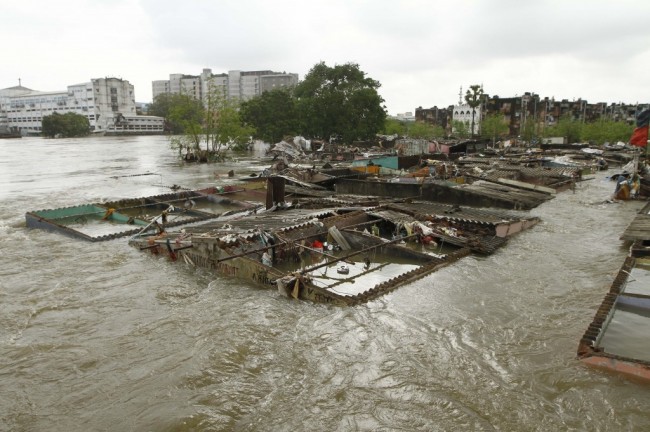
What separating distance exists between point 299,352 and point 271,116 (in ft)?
159

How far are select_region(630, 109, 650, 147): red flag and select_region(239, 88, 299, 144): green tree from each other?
129 feet

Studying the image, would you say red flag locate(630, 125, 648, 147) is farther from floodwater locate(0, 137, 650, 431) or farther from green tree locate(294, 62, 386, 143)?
green tree locate(294, 62, 386, 143)

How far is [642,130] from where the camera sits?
63.9ft

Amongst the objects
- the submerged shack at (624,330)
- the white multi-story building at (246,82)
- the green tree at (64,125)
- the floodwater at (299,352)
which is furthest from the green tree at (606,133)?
the white multi-story building at (246,82)

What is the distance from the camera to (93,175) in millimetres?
33719

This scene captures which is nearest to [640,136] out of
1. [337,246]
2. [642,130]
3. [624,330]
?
[642,130]

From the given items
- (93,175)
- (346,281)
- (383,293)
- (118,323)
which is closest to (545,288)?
(383,293)

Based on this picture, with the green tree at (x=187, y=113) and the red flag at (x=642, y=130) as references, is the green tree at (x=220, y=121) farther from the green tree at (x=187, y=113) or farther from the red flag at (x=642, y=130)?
the red flag at (x=642, y=130)

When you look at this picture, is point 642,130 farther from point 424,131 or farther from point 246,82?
point 246,82

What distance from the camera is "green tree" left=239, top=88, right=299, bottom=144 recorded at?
53.2m

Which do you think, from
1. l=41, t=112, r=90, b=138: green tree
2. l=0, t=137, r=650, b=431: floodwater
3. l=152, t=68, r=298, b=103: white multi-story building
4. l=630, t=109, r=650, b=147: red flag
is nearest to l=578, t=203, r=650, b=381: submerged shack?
l=0, t=137, r=650, b=431: floodwater

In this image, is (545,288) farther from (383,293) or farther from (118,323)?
(118,323)

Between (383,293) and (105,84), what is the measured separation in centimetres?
13146

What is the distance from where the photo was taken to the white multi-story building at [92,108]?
11775 cm
